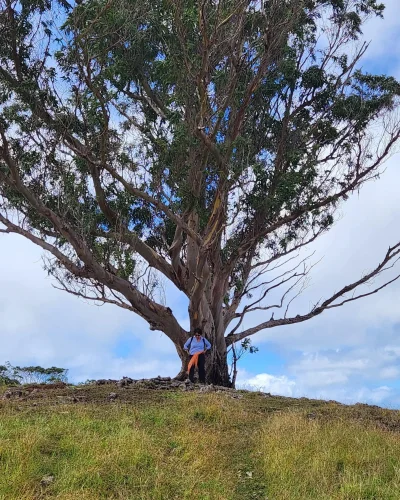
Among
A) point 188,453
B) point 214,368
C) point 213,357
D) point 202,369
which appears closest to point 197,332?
point 202,369

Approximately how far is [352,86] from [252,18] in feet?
17.1

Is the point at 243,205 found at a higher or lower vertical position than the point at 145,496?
higher

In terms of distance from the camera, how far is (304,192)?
15828 mm

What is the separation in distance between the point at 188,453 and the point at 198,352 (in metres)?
7.28

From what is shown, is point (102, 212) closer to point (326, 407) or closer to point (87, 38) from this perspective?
point (87, 38)

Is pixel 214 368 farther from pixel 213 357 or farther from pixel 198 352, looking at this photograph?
pixel 198 352

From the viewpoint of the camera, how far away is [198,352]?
1456cm

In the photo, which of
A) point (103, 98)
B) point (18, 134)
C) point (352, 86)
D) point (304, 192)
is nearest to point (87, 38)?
point (103, 98)

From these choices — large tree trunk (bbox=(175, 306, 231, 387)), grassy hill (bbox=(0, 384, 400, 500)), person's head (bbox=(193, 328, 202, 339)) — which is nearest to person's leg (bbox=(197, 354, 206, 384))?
person's head (bbox=(193, 328, 202, 339))

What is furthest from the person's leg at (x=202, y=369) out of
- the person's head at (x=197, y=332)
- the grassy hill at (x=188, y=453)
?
the grassy hill at (x=188, y=453)

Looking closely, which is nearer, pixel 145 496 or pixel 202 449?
pixel 145 496

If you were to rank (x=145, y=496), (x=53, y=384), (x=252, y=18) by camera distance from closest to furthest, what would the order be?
(x=145, y=496) < (x=252, y=18) < (x=53, y=384)

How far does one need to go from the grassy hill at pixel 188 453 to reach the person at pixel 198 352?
167 inches

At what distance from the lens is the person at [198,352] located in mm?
14594
